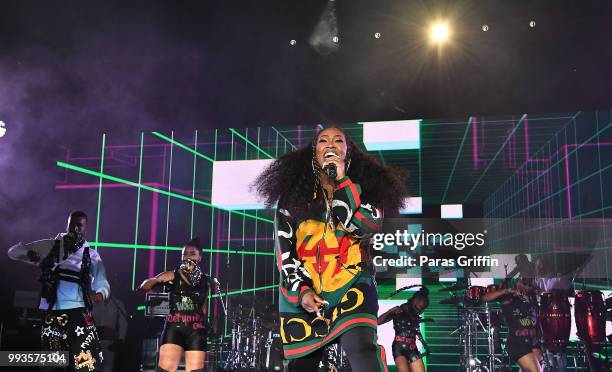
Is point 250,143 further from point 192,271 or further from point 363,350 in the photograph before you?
point 363,350

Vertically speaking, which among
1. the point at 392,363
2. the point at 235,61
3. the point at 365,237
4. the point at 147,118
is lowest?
the point at 392,363

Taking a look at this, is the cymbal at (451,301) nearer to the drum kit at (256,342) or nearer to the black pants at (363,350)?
the drum kit at (256,342)

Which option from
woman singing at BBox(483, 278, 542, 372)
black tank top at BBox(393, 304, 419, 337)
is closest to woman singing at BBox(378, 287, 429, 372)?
black tank top at BBox(393, 304, 419, 337)

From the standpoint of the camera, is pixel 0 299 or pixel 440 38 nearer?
pixel 440 38

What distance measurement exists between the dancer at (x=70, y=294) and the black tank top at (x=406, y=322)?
292 cm

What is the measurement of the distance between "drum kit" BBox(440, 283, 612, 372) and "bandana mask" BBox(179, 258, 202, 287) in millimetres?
2628

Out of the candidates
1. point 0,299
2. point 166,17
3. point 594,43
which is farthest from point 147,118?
point 594,43

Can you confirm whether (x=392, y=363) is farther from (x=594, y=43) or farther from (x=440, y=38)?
(x=594, y=43)

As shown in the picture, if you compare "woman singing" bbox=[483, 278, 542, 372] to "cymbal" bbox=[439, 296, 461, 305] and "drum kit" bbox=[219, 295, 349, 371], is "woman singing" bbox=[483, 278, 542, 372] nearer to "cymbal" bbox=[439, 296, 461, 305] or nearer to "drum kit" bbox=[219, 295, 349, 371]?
"cymbal" bbox=[439, 296, 461, 305]

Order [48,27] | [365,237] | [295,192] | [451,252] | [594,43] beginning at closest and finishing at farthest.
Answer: [365,237]
[295,192]
[594,43]
[48,27]
[451,252]

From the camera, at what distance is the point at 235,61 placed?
600 cm

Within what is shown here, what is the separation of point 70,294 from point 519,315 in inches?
163

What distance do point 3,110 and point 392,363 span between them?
16.6 feet

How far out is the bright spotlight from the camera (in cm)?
548
